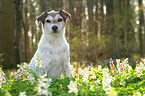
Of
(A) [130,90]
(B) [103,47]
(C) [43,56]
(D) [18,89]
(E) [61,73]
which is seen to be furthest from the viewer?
(B) [103,47]

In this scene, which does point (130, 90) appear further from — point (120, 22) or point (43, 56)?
point (120, 22)

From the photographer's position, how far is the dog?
5.45 m

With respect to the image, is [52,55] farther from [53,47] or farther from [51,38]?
[51,38]

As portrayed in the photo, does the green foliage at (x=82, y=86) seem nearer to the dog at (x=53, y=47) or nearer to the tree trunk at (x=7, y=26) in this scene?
the dog at (x=53, y=47)

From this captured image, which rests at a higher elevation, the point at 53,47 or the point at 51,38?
the point at 51,38

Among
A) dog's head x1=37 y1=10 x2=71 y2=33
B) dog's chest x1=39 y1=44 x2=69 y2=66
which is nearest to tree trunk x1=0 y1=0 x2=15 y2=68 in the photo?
dog's head x1=37 y1=10 x2=71 y2=33

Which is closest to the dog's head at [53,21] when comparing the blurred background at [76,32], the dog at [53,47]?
the dog at [53,47]

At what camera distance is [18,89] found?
439 cm

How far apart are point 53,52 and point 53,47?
15 centimetres

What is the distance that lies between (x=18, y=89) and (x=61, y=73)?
1.69 meters

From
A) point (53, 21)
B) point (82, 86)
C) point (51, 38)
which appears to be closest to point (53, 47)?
point (51, 38)

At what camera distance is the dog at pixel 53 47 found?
545cm

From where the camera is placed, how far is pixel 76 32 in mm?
15547

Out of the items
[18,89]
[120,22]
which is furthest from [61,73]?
[120,22]
